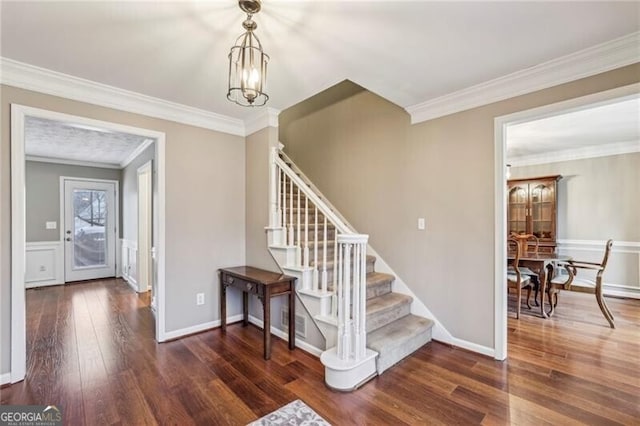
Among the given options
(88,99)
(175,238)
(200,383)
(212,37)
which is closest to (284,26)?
(212,37)

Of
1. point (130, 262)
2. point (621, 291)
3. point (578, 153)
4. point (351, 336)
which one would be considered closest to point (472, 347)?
point (351, 336)

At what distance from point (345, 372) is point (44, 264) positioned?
6363mm

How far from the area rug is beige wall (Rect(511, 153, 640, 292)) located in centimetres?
583

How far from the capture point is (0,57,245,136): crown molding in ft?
7.53

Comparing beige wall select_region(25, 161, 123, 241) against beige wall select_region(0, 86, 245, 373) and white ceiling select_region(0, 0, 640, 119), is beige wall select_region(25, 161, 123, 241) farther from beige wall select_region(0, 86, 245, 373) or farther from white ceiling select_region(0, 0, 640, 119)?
white ceiling select_region(0, 0, 640, 119)

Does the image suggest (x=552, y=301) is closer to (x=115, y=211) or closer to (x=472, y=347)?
(x=472, y=347)

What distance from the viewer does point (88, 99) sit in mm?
2635

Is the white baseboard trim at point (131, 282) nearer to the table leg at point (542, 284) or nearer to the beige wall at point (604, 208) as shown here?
the table leg at point (542, 284)

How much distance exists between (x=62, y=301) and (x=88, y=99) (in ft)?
11.7

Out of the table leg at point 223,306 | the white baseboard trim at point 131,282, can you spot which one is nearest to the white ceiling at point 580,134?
the table leg at point 223,306

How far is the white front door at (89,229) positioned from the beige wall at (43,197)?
0.48ft

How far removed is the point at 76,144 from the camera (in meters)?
4.76

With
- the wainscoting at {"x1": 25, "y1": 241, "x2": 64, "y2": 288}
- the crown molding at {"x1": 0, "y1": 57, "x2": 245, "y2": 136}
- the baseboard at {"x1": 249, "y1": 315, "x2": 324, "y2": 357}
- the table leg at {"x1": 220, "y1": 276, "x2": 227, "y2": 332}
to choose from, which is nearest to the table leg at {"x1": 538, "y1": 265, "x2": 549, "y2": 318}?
the baseboard at {"x1": 249, "y1": 315, "x2": 324, "y2": 357}

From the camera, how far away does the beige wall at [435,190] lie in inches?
105
